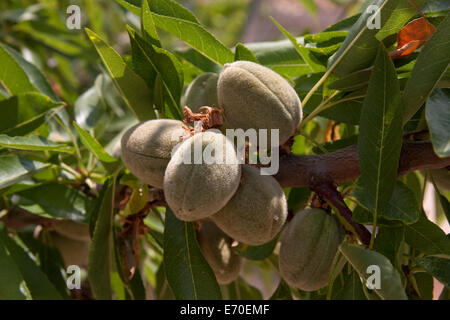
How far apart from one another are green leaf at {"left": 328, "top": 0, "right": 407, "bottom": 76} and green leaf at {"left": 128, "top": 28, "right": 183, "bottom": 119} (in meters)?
0.28

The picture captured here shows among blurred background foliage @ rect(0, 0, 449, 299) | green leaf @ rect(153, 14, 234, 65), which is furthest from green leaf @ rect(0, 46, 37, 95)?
Result: green leaf @ rect(153, 14, 234, 65)

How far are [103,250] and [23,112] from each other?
344 millimetres

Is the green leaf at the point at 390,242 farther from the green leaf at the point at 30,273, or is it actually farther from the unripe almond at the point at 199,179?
the green leaf at the point at 30,273

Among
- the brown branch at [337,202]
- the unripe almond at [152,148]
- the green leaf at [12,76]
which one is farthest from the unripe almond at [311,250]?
the green leaf at [12,76]

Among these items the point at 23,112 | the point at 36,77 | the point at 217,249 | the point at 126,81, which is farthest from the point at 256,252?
the point at 36,77

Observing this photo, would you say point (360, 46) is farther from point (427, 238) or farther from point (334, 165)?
point (427, 238)

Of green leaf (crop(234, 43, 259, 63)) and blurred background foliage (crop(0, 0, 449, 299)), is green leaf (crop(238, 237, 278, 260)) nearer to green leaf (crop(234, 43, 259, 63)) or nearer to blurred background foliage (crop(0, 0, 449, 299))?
blurred background foliage (crop(0, 0, 449, 299))

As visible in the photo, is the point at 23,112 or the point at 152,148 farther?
the point at 23,112

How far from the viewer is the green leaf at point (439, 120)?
65cm

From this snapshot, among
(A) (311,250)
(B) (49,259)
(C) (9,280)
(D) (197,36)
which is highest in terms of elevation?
(D) (197,36)

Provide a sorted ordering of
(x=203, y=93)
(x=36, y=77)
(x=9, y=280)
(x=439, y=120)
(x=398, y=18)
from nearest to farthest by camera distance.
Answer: (x=439, y=120) < (x=398, y=18) < (x=203, y=93) < (x=9, y=280) < (x=36, y=77)

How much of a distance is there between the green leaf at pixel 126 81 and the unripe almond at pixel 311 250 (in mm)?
363

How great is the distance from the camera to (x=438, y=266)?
30.7 inches

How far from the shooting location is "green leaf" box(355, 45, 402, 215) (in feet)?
2.45
